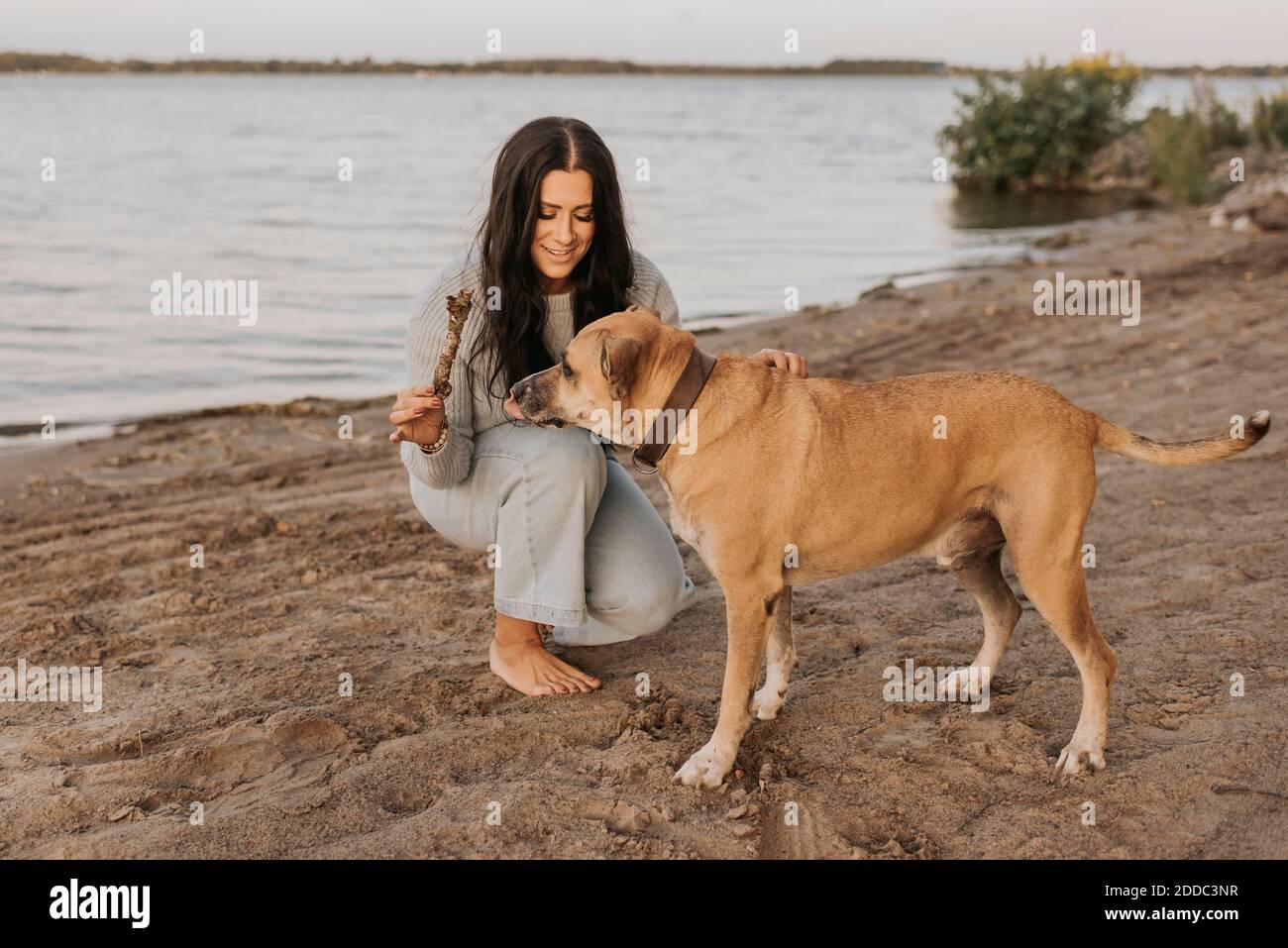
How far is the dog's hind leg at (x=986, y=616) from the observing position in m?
4.45

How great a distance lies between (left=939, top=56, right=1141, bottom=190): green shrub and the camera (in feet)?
88.4

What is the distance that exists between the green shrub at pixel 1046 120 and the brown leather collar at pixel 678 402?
2616 centimetres

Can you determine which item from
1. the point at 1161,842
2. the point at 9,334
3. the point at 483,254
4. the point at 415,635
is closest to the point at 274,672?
the point at 415,635

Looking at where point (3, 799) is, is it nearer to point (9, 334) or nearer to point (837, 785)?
point (837, 785)

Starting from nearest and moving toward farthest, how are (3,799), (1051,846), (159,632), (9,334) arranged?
1. (1051,846)
2. (3,799)
3. (159,632)
4. (9,334)

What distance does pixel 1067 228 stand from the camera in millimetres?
20844

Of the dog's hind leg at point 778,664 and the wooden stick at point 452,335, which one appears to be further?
the dog's hind leg at point 778,664

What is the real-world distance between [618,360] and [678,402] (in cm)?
29

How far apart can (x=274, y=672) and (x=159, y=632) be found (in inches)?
32.5

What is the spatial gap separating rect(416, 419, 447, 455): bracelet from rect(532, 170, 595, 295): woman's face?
2.72ft

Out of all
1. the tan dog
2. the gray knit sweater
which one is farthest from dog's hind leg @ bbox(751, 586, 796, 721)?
the gray knit sweater
